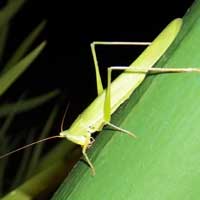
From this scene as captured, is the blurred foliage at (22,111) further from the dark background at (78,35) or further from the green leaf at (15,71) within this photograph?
the dark background at (78,35)

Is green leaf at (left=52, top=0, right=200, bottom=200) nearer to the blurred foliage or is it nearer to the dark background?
the blurred foliage

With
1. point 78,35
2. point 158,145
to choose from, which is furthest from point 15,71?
point 78,35

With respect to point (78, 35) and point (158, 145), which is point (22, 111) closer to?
point (158, 145)

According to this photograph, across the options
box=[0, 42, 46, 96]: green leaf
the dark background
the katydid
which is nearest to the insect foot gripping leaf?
the katydid

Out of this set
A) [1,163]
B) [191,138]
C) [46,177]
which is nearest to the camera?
[191,138]

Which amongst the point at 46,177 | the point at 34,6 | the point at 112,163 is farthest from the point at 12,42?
the point at 112,163

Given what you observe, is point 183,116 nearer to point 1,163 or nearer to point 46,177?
point 46,177
